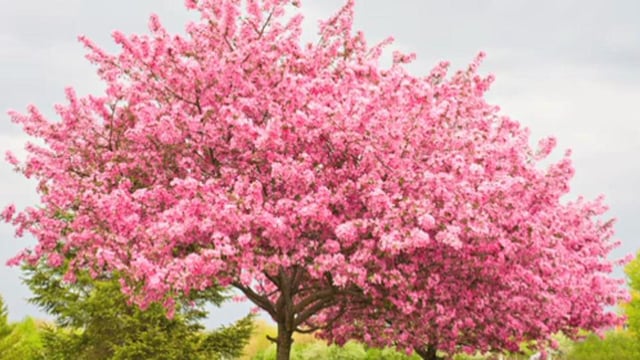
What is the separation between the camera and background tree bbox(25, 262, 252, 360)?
19266 millimetres

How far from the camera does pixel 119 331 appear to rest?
19984 millimetres

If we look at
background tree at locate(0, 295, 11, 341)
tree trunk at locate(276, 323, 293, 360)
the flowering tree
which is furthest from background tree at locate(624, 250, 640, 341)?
background tree at locate(0, 295, 11, 341)

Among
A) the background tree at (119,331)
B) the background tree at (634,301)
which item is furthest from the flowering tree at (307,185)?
the background tree at (634,301)

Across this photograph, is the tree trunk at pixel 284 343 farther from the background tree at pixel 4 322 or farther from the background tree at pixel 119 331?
the background tree at pixel 4 322

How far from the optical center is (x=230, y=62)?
52.1ft

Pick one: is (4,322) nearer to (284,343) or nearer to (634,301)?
(284,343)

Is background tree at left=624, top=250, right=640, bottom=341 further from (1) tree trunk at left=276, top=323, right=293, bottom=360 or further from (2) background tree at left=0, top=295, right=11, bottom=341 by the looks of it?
(2) background tree at left=0, top=295, right=11, bottom=341

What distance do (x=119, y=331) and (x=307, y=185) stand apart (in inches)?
360

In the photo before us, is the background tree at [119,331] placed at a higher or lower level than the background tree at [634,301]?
lower

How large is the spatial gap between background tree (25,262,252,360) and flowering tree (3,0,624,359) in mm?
2140

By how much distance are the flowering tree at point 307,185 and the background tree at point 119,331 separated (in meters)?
2.14

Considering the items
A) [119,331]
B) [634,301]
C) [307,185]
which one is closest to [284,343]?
[119,331]

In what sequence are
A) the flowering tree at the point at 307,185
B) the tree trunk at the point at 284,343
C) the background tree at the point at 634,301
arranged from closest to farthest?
the flowering tree at the point at 307,185 < the tree trunk at the point at 284,343 < the background tree at the point at 634,301

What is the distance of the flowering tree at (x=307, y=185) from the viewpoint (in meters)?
13.8
